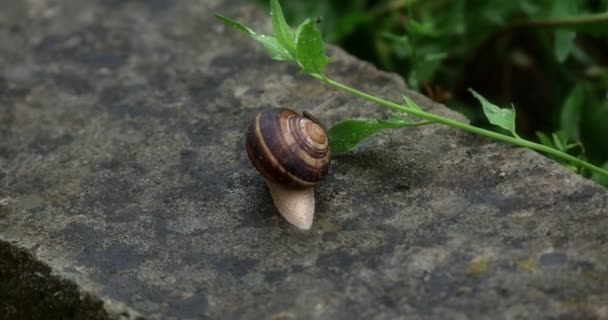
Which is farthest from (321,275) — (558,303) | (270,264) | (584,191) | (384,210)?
(584,191)

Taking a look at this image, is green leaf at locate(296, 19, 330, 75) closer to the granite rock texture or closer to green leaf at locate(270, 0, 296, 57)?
green leaf at locate(270, 0, 296, 57)

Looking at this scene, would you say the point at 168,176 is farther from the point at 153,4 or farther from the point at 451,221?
the point at 153,4

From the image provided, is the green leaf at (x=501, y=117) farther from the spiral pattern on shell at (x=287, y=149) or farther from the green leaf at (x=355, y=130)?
the spiral pattern on shell at (x=287, y=149)

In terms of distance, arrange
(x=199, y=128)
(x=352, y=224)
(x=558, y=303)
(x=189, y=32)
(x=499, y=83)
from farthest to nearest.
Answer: (x=499, y=83) → (x=189, y=32) → (x=199, y=128) → (x=352, y=224) → (x=558, y=303)

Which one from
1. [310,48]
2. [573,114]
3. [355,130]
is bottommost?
[573,114]

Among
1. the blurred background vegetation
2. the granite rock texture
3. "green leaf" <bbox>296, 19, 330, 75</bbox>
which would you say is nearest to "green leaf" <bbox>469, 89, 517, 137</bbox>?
the granite rock texture

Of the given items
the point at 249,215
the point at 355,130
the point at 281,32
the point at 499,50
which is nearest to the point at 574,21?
the point at 499,50

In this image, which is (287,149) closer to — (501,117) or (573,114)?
(501,117)
